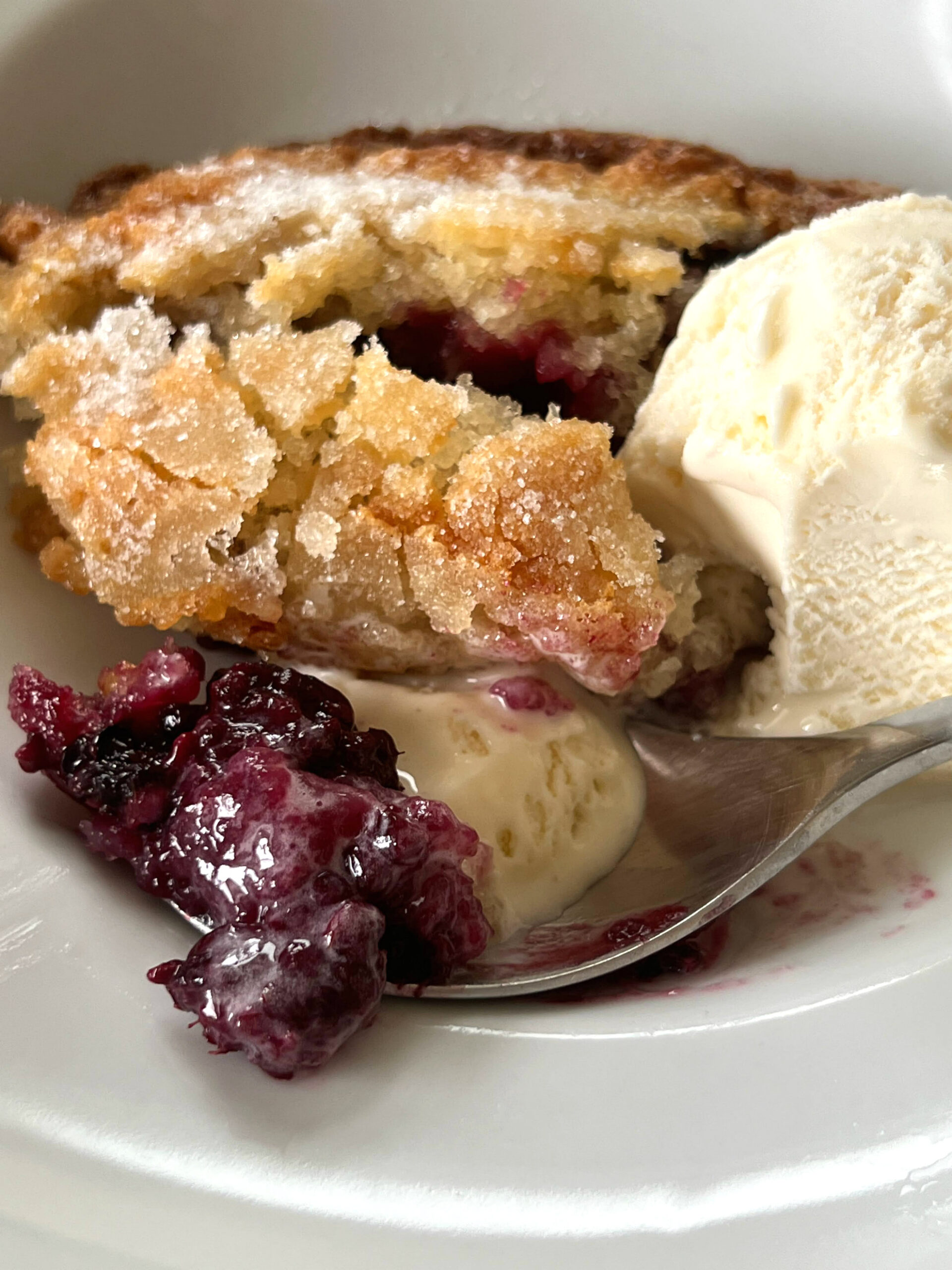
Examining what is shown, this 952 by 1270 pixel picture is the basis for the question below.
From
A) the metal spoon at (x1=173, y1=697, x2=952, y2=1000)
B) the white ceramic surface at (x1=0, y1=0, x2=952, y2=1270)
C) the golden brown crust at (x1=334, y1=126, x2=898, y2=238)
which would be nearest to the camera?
the white ceramic surface at (x1=0, y1=0, x2=952, y2=1270)

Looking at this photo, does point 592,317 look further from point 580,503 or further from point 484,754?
point 484,754

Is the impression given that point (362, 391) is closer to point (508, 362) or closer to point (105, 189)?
point (508, 362)

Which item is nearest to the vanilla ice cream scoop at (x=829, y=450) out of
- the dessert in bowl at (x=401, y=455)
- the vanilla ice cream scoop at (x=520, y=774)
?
the dessert in bowl at (x=401, y=455)

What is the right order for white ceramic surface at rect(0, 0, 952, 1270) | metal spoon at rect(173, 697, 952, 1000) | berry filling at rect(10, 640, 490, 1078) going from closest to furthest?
white ceramic surface at rect(0, 0, 952, 1270), berry filling at rect(10, 640, 490, 1078), metal spoon at rect(173, 697, 952, 1000)

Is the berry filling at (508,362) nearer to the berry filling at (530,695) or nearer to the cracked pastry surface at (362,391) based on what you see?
the cracked pastry surface at (362,391)

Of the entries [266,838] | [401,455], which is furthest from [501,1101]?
[401,455]

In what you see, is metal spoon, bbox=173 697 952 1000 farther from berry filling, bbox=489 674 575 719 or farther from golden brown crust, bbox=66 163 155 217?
golden brown crust, bbox=66 163 155 217

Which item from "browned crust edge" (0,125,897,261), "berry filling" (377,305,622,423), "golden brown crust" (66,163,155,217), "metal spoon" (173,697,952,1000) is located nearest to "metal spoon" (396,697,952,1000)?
"metal spoon" (173,697,952,1000)
